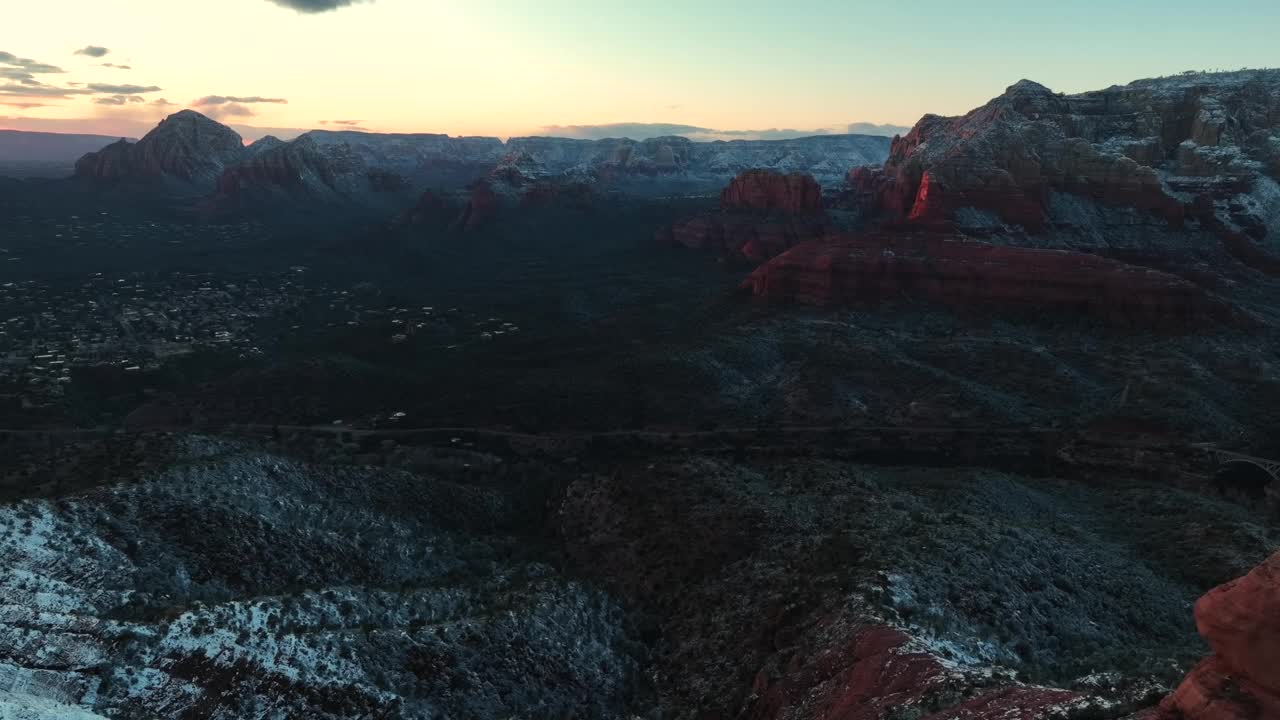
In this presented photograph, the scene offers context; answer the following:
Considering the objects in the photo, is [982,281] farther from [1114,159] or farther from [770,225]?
[770,225]

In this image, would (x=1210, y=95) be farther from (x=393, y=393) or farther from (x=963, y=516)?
(x=393, y=393)

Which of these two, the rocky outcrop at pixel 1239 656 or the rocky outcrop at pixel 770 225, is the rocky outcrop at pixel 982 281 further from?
the rocky outcrop at pixel 1239 656

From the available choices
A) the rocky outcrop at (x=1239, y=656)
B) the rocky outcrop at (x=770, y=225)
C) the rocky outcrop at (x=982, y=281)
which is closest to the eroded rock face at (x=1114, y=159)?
the rocky outcrop at (x=982, y=281)

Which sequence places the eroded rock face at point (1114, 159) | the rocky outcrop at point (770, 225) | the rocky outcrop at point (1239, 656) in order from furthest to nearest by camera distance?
the rocky outcrop at point (770, 225) → the eroded rock face at point (1114, 159) → the rocky outcrop at point (1239, 656)

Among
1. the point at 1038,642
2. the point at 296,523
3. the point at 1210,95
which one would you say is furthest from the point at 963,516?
the point at 1210,95

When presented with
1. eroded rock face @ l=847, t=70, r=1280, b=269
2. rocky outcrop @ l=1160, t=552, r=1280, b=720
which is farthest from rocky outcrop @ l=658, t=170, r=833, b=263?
rocky outcrop @ l=1160, t=552, r=1280, b=720
